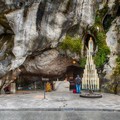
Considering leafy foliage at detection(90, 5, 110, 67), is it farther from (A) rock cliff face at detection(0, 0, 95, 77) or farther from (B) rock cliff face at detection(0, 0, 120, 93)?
(A) rock cliff face at detection(0, 0, 95, 77)

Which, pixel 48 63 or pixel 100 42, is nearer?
pixel 100 42

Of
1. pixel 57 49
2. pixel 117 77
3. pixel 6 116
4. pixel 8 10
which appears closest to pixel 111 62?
pixel 117 77

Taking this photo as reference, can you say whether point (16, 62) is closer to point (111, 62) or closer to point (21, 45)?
point (21, 45)

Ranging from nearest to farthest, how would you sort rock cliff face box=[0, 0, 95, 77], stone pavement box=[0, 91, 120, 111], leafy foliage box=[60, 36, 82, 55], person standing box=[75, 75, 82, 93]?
stone pavement box=[0, 91, 120, 111], rock cliff face box=[0, 0, 95, 77], person standing box=[75, 75, 82, 93], leafy foliage box=[60, 36, 82, 55]

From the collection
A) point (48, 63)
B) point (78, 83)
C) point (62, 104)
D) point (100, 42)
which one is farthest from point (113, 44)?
point (62, 104)

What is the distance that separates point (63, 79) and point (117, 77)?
5.81 meters

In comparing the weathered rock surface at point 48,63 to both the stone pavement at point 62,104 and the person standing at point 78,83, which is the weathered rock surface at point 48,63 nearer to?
the person standing at point 78,83

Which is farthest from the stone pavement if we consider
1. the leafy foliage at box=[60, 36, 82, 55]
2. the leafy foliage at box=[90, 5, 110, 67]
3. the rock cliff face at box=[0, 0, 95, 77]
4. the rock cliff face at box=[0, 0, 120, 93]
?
the leafy foliage at box=[60, 36, 82, 55]

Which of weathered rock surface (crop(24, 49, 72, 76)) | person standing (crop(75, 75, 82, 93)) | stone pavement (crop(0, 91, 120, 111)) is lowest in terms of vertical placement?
stone pavement (crop(0, 91, 120, 111))

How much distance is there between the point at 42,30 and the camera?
83.8 ft

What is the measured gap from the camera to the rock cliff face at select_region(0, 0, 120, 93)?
24703 mm

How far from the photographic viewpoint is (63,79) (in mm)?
29516

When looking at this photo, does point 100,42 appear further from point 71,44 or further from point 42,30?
point 42,30

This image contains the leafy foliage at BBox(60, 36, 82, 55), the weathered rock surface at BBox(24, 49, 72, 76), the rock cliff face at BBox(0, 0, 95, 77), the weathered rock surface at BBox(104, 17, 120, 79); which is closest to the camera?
the rock cliff face at BBox(0, 0, 95, 77)
